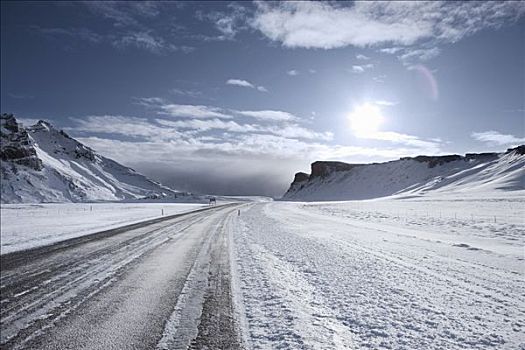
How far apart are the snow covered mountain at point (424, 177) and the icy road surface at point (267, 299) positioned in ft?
252

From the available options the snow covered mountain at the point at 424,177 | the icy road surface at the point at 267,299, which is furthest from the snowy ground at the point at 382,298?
the snow covered mountain at the point at 424,177

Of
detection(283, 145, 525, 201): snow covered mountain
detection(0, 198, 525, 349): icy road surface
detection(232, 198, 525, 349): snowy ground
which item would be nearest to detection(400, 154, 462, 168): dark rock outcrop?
detection(283, 145, 525, 201): snow covered mountain

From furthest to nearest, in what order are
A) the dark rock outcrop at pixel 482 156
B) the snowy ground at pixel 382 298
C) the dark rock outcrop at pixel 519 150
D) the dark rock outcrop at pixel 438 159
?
the dark rock outcrop at pixel 438 159
the dark rock outcrop at pixel 482 156
the dark rock outcrop at pixel 519 150
the snowy ground at pixel 382 298

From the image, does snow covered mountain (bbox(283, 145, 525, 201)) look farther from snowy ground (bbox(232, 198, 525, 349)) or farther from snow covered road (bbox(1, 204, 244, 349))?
snow covered road (bbox(1, 204, 244, 349))

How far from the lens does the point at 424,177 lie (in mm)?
131750

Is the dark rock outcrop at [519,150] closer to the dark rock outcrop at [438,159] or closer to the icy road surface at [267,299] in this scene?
the dark rock outcrop at [438,159]

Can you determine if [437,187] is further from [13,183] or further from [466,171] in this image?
[13,183]

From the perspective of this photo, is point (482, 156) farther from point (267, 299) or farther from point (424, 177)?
point (267, 299)

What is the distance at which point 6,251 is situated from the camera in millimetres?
13289

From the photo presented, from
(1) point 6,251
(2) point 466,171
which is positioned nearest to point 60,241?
(1) point 6,251

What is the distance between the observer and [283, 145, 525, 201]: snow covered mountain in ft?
300

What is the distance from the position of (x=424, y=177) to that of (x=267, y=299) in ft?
455

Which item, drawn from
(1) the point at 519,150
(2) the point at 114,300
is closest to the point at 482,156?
(1) the point at 519,150

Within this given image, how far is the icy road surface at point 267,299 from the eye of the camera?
478 centimetres
